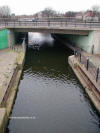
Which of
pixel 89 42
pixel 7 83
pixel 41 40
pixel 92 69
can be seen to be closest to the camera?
pixel 7 83

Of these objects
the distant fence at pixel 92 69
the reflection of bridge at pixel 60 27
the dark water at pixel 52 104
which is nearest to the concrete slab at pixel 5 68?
the dark water at pixel 52 104

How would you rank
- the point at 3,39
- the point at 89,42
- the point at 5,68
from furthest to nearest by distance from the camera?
the point at 3,39
the point at 89,42
the point at 5,68

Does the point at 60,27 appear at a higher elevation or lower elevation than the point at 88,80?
higher

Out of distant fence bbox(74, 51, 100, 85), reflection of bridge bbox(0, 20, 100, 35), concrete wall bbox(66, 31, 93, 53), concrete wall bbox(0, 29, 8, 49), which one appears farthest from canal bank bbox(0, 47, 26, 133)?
concrete wall bbox(66, 31, 93, 53)

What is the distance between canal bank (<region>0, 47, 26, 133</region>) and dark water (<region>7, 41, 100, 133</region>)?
64cm

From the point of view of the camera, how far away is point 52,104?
1249cm

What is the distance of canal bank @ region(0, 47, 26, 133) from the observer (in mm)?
9581

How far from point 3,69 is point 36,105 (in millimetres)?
6083

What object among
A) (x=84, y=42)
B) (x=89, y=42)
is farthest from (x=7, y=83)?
(x=84, y=42)

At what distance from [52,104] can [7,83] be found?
398cm

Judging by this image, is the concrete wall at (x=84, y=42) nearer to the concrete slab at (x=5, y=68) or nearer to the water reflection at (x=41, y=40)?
the water reflection at (x=41, y=40)

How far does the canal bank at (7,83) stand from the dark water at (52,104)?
0.64 m

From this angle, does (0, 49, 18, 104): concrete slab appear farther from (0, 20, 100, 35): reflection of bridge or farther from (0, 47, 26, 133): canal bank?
(0, 20, 100, 35): reflection of bridge

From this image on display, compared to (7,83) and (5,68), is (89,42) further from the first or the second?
(7,83)
